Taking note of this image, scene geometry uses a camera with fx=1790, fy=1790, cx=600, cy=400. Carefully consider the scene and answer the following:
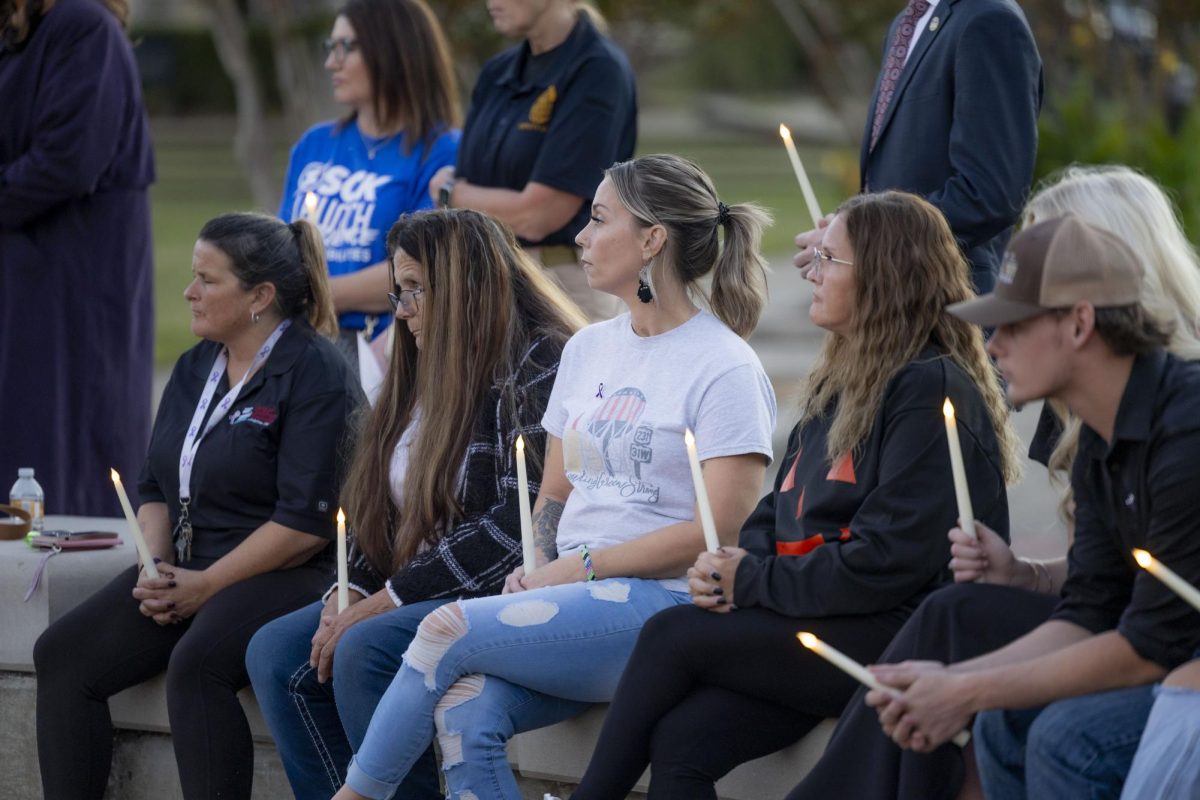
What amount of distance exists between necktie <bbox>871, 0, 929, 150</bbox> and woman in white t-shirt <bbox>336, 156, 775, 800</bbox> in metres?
0.48

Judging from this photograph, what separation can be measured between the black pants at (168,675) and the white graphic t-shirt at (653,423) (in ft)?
2.83

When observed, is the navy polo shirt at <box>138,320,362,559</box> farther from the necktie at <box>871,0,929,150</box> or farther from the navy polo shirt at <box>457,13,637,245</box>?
the necktie at <box>871,0,929,150</box>

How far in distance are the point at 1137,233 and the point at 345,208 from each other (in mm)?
2932

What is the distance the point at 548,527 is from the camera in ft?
14.3

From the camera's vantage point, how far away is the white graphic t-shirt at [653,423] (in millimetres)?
3992

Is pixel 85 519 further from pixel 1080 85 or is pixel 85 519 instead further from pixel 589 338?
pixel 1080 85

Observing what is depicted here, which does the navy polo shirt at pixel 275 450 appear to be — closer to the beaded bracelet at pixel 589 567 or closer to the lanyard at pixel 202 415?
the lanyard at pixel 202 415

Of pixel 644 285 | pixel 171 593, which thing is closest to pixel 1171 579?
pixel 644 285

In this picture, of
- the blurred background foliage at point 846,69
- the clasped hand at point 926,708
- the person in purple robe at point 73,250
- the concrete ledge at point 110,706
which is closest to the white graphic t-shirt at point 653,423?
the clasped hand at point 926,708

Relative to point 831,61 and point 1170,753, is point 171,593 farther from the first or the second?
point 831,61

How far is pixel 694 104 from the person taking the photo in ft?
162

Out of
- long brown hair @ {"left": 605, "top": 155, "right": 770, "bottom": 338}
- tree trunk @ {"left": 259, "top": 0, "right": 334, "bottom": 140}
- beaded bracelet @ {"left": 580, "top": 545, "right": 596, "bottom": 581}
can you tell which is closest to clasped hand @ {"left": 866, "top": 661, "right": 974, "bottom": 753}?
beaded bracelet @ {"left": 580, "top": 545, "right": 596, "bottom": 581}

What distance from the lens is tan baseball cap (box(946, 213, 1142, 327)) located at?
3018 millimetres

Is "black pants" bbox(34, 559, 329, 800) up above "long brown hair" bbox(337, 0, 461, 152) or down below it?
below
